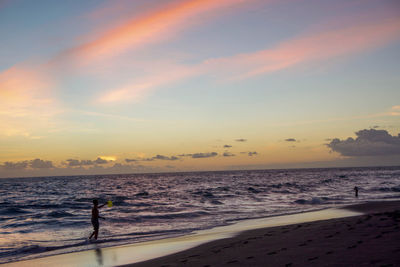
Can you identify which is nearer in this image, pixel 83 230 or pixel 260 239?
pixel 260 239

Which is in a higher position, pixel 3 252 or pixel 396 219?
pixel 396 219

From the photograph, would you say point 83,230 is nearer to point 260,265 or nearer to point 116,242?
point 116,242

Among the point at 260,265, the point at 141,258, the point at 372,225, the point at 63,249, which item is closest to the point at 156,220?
the point at 63,249

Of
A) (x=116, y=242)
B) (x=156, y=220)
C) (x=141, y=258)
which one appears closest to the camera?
(x=141, y=258)

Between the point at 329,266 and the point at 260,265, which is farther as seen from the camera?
the point at 260,265

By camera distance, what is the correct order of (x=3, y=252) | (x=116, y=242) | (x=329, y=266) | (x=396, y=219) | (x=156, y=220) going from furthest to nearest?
(x=156, y=220)
(x=116, y=242)
(x=3, y=252)
(x=396, y=219)
(x=329, y=266)

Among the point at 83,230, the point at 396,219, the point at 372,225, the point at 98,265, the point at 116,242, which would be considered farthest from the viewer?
the point at 83,230

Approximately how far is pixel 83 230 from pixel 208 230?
811 centimetres

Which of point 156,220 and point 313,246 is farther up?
point 313,246

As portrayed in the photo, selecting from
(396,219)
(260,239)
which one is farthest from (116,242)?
(396,219)

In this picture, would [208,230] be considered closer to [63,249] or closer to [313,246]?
[63,249]

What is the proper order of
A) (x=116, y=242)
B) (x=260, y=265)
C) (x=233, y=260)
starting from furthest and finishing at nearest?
(x=116, y=242) < (x=233, y=260) < (x=260, y=265)

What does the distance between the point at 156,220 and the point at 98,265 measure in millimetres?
14213

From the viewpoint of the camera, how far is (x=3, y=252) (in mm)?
14805
